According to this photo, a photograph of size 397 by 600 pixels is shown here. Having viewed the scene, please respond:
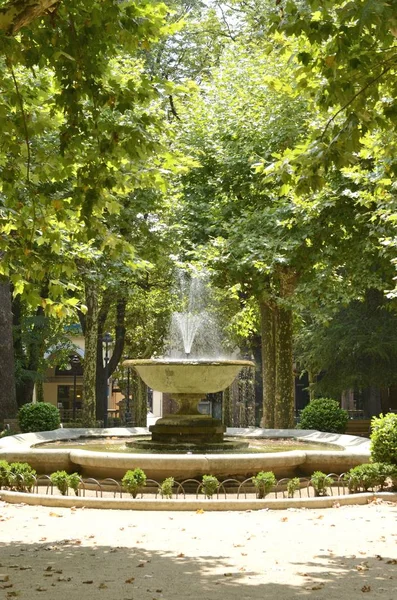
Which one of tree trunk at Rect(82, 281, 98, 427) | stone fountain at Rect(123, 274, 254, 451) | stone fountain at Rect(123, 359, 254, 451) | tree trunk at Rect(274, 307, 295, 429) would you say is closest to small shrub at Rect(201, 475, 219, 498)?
stone fountain at Rect(123, 274, 254, 451)

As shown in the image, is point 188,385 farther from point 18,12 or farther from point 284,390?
point 18,12

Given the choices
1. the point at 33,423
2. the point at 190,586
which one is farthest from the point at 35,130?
the point at 33,423

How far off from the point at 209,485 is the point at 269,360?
14.6 metres

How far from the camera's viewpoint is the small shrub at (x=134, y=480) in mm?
12688

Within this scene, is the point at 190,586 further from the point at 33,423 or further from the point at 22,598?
the point at 33,423

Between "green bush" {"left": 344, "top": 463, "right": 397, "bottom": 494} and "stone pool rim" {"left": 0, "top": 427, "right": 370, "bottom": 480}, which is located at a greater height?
"stone pool rim" {"left": 0, "top": 427, "right": 370, "bottom": 480}

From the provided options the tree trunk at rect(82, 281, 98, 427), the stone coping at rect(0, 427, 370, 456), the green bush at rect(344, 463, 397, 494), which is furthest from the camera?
the tree trunk at rect(82, 281, 98, 427)

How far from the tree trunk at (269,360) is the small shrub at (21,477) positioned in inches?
524

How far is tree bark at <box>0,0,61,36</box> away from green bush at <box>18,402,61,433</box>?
51.1 feet

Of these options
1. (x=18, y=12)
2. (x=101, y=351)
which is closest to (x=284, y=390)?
(x=101, y=351)

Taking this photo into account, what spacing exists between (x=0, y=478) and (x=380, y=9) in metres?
10.0

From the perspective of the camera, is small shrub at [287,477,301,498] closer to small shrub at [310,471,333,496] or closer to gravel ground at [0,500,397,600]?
small shrub at [310,471,333,496]

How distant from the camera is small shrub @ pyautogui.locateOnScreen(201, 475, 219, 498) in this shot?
12.7 m

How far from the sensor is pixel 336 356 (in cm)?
3331
